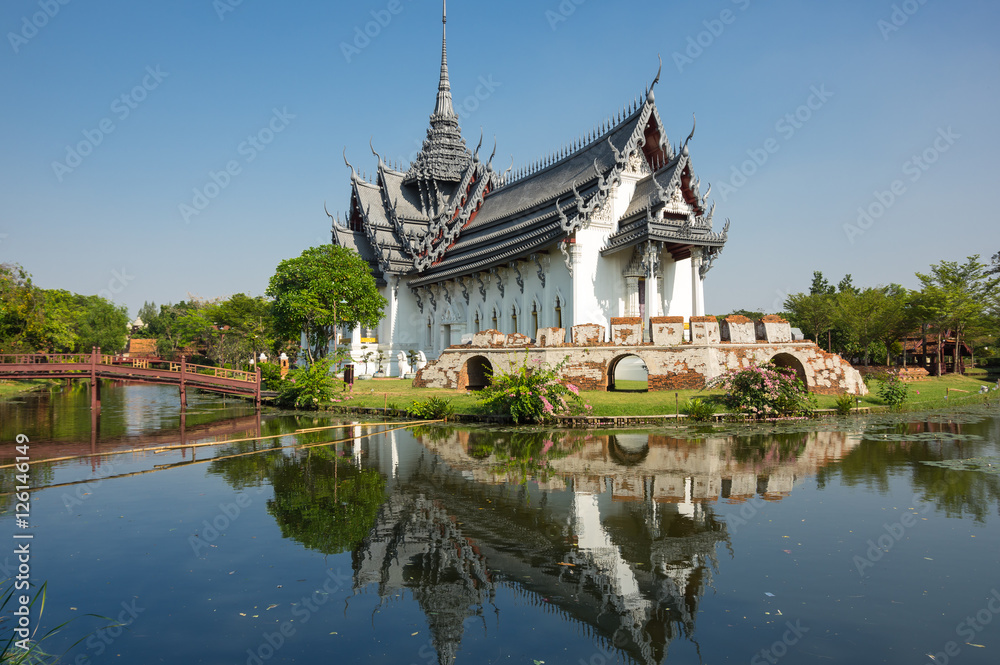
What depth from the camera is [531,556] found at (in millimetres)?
6668

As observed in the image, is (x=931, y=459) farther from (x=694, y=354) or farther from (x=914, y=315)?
(x=914, y=315)

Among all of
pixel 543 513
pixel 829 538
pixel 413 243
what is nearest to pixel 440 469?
pixel 543 513

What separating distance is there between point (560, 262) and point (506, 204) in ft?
29.6

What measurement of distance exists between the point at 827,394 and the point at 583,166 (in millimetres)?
16762

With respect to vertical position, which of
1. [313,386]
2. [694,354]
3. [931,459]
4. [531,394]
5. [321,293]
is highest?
[321,293]

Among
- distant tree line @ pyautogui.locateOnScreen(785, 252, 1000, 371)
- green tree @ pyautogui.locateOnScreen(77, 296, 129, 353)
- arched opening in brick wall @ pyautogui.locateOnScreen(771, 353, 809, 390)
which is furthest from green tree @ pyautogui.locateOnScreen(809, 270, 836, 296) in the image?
green tree @ pyautogui.locateOnScreen(77, 296, 129, 353)

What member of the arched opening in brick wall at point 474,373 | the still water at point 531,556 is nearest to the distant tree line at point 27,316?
the arched opening in brick wall at point 474,373

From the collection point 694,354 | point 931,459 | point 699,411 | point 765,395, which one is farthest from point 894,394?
point 931,459

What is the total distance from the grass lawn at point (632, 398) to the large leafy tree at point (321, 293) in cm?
514

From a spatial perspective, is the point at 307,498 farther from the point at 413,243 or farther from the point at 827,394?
the point at 413,243

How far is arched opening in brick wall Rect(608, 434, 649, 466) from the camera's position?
11.8 m

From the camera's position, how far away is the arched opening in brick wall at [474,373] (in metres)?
23.4

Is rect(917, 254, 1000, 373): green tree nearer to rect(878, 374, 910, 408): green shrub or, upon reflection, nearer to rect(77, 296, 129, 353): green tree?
rect(878, 374, 910, 408): green shrub

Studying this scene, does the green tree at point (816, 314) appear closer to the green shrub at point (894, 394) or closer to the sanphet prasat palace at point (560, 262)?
the sanphet prasat palace at point (560, 262)
